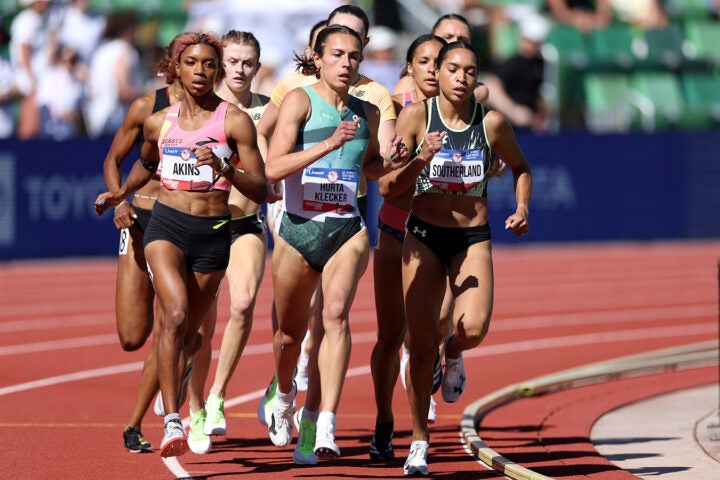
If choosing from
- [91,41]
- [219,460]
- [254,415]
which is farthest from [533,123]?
[219,460]

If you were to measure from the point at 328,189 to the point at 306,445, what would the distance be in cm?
144

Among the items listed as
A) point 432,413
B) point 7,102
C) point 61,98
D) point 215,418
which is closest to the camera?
point 215,418

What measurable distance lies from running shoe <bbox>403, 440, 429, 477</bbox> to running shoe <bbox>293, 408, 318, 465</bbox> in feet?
1.82

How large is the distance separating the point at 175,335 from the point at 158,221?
0.69m

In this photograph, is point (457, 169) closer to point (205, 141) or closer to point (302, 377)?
point (205, 141)

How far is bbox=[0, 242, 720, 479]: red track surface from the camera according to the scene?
8.52 metres

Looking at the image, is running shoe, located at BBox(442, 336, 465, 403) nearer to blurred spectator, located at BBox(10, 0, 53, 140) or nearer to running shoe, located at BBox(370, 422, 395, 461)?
running shoe, located at BBox(370, 422, 395, 461)

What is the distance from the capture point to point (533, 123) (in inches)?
952

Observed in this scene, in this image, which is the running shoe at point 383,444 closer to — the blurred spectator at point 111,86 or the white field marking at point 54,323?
the white field marking at point 54,323

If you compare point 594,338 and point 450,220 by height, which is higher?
point 450,220

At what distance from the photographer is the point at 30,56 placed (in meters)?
23.4

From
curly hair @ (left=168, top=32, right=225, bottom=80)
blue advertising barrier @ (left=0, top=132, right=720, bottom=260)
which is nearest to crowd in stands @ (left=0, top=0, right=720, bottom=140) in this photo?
blue advertising barrier @ (left=0, top=132, right=720, bottom=260)

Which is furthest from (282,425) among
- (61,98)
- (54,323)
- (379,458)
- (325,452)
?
(61,98)

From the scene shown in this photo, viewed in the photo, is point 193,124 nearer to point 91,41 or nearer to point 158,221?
point 158,221
